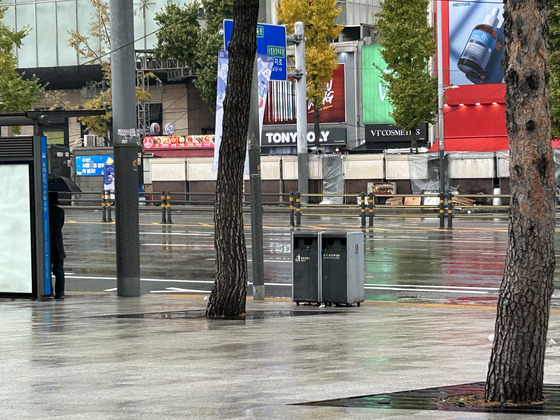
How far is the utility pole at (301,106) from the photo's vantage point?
4744 centimetres

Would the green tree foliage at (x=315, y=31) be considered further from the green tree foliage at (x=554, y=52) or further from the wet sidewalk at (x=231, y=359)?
the wet sidewalk at (x=231, y=359)

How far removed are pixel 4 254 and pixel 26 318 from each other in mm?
2465

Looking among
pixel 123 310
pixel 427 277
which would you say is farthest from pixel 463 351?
pixel 427 277

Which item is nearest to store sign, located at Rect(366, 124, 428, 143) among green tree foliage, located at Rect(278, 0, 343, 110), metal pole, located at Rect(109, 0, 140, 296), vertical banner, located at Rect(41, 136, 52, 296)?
green tree foliage, located at Rect(278, 0, 343, 110)

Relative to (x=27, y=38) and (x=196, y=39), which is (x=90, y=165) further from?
(x=27, y=38)

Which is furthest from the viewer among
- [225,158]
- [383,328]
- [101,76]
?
[101,76]

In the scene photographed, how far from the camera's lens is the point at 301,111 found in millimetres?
49375

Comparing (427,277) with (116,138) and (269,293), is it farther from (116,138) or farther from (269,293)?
(116,138)

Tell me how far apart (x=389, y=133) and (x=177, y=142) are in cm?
1439

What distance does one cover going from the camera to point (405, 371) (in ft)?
30.6

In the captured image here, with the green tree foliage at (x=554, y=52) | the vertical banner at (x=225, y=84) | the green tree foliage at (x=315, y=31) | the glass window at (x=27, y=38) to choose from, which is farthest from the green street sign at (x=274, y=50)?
the glass window at (x=27, y=38)

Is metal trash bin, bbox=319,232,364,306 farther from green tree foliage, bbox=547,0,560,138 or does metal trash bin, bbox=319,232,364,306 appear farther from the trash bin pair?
green tree foliage, bbox=547,0,560,138

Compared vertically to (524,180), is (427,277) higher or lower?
lower

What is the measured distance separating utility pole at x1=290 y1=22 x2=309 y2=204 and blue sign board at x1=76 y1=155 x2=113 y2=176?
1325 centimetres
